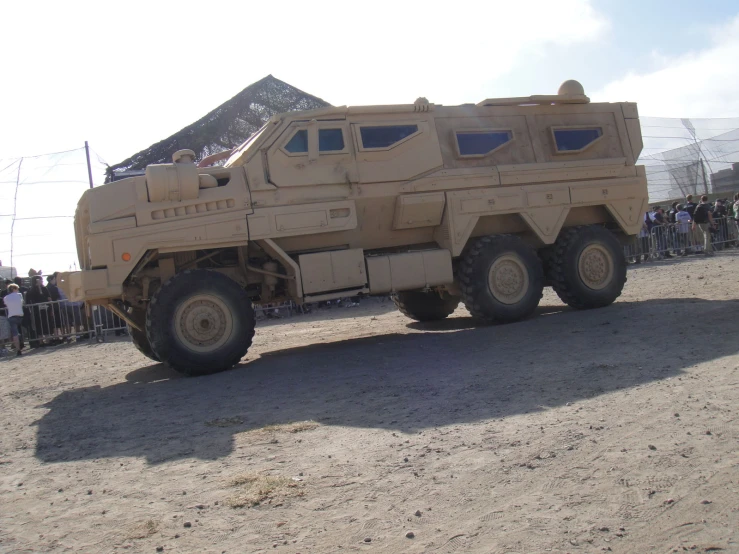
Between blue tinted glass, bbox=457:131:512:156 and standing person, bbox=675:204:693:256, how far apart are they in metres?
13.8

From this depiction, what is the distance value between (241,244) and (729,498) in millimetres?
6619

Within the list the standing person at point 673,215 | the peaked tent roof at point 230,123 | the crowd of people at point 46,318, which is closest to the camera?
the crowd of people at point 46,318

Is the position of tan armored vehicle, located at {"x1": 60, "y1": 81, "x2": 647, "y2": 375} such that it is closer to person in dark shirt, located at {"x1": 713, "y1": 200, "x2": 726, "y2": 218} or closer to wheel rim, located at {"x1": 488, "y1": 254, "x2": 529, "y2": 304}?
wheel rim, located at {"x1": 488, "y1": 254, "x2": 529, "y2": 304}

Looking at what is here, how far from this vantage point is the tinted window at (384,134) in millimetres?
10039

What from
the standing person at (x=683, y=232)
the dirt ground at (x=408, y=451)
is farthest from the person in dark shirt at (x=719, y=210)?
the dirt ground at (x=408, y=451)

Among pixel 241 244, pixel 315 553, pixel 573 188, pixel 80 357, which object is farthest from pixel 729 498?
pixel 80 357

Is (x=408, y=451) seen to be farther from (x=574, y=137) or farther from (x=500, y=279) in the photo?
(x=574, y=137)

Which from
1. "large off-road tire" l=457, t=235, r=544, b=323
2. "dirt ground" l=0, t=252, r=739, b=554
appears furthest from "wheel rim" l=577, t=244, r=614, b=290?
"dirt ground" l=0, t=252, r=739, b=554

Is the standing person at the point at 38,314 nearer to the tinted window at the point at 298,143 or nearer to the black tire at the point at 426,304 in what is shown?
the black tire at the point at 426,304

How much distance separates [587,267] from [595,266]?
0.53 ft

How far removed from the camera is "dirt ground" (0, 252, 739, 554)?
3633 millimetres

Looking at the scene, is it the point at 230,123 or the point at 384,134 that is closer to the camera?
the point at 384,134

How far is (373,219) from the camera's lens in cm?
1026

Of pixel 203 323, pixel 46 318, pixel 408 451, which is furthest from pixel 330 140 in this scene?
pixel 46 318
